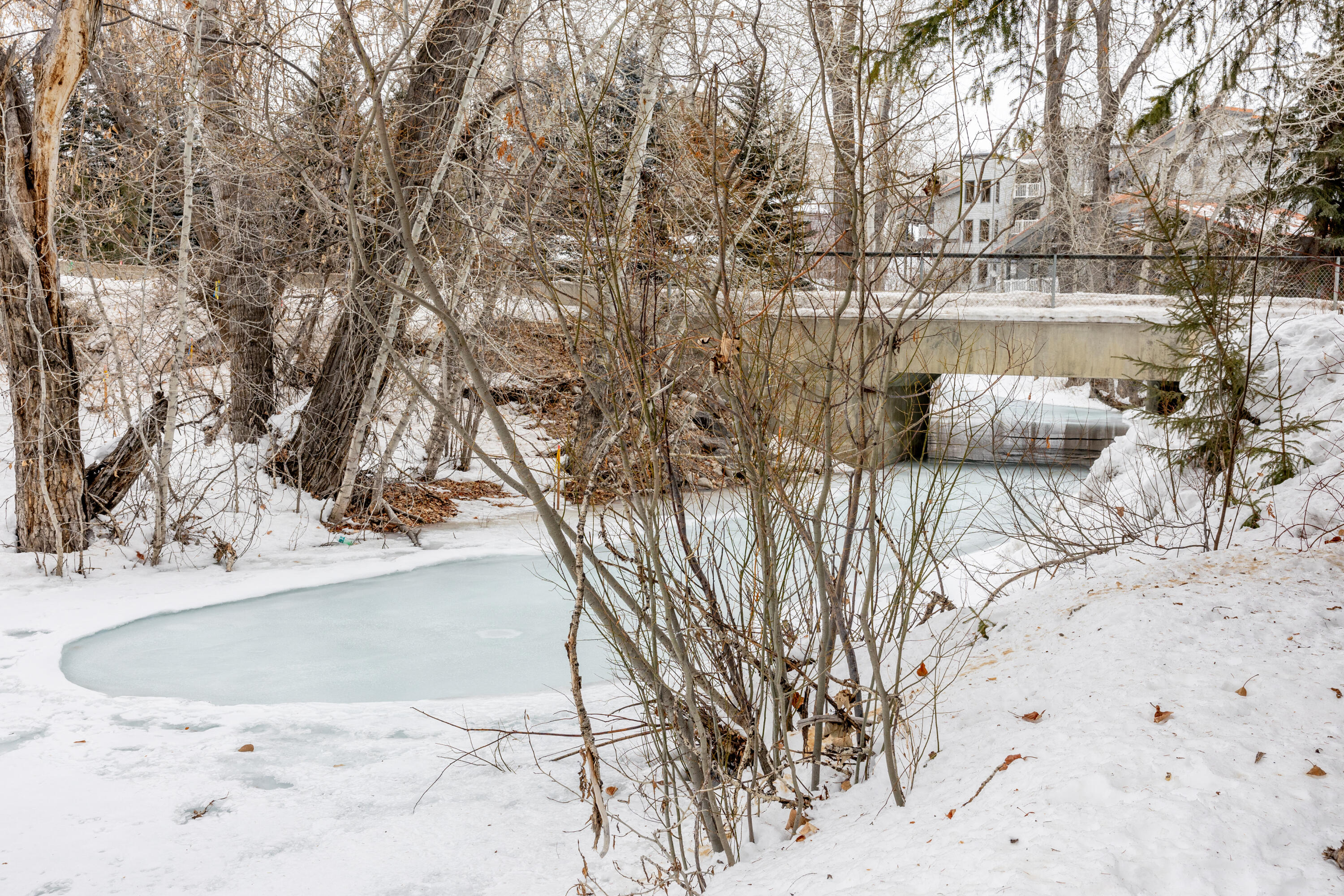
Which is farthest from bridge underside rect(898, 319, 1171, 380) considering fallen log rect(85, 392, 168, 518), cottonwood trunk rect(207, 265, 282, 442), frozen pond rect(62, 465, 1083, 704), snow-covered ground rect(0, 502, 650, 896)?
snow-covered ground rect(0, 502, 650, 896)

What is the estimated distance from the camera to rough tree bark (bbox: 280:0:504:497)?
9.10 meters

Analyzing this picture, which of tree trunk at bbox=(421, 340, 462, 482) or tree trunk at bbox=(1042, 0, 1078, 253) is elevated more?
tree trunk at bbox=(1042, 0, 1078, 253)

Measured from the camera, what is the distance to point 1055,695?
372 cm

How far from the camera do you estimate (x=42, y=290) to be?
767 cm

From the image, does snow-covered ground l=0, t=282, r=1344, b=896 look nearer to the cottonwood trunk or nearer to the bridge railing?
the bridge railing

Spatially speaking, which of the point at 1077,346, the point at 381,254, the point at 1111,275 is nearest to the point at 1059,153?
the point at 1111,275

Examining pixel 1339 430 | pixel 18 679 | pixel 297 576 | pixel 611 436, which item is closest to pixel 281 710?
pixel 18 679

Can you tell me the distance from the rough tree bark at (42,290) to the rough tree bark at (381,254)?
7.61 feet

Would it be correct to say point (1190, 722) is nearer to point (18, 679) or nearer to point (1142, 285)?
point (18, 679)

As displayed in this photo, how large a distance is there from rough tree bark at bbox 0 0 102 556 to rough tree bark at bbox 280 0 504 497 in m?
2.32

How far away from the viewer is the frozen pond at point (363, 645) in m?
6.39

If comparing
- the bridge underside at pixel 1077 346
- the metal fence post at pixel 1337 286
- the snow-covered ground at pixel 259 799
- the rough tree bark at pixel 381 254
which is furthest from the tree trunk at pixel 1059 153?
the snow-covered ground at pixel 259 799

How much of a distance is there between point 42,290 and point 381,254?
130 inches

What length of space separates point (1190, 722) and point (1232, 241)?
3.78 m
